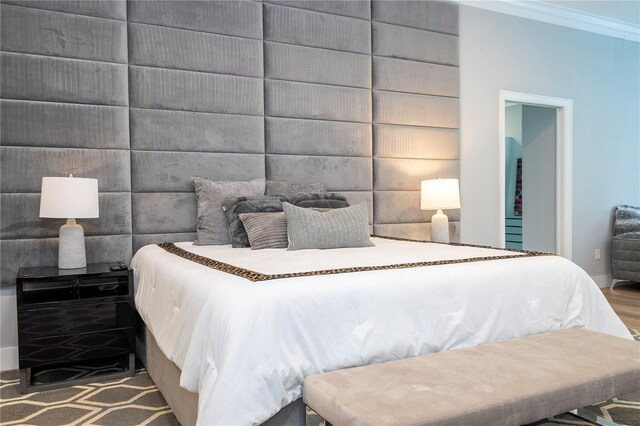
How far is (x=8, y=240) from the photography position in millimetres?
3018

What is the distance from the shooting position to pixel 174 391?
7.04 feet

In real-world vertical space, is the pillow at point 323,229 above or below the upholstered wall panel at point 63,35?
below

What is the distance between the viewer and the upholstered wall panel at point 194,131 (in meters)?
3.35

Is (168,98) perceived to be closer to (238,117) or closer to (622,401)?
(238,117)

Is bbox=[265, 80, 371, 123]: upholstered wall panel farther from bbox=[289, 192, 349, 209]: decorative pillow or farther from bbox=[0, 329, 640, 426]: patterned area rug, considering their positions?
bbox=[0, 329, 640, 426]: patterned area rug

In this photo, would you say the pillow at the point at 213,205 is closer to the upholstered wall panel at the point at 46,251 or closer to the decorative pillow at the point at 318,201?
the decorative pillow at the point at 318,201

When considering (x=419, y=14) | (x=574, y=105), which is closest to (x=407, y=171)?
(x=419, y=14)

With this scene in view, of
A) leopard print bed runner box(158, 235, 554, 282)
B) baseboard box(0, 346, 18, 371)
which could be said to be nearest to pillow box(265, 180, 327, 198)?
leopard print bed runner box(158, 235, 554, 282)

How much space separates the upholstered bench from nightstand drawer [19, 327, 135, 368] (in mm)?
1597

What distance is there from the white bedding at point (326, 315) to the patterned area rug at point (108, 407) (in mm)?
366

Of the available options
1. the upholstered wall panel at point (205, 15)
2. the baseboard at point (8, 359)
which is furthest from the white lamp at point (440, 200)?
the baseboard at point (8, 359)

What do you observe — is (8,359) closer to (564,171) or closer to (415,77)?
(415,77)

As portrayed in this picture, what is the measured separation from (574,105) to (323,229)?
3.57 m

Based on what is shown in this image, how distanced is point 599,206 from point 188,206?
4.20 meters
